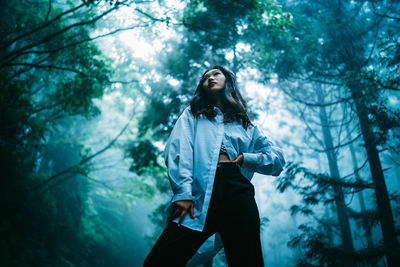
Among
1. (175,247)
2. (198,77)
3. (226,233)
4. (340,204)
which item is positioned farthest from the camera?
(198,77)

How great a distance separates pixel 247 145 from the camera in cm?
188

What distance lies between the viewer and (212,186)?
1464 mm

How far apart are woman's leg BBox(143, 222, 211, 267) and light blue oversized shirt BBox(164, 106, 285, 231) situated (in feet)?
0.17

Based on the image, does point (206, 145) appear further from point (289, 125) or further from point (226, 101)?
point (289, 125)

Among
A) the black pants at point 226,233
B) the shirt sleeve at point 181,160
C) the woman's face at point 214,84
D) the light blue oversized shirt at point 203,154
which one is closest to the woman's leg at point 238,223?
the black pants at point 226,233

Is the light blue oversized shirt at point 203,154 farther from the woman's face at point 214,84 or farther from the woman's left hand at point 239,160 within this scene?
the woman's face at point 214,84

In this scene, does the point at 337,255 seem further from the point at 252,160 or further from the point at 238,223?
the point at 238,223

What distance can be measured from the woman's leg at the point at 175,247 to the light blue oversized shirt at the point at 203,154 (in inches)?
2.0

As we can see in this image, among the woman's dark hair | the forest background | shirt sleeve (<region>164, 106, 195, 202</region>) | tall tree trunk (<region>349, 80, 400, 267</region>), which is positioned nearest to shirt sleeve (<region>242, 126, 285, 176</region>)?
the woman's dark hair

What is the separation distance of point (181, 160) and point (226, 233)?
1.75 ft

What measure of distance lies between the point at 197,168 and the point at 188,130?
0.31 m

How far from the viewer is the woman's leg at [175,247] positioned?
4.26 ft

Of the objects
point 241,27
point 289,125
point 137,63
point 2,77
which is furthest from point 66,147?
point 289,125

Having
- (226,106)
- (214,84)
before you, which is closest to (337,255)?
(226,106)
